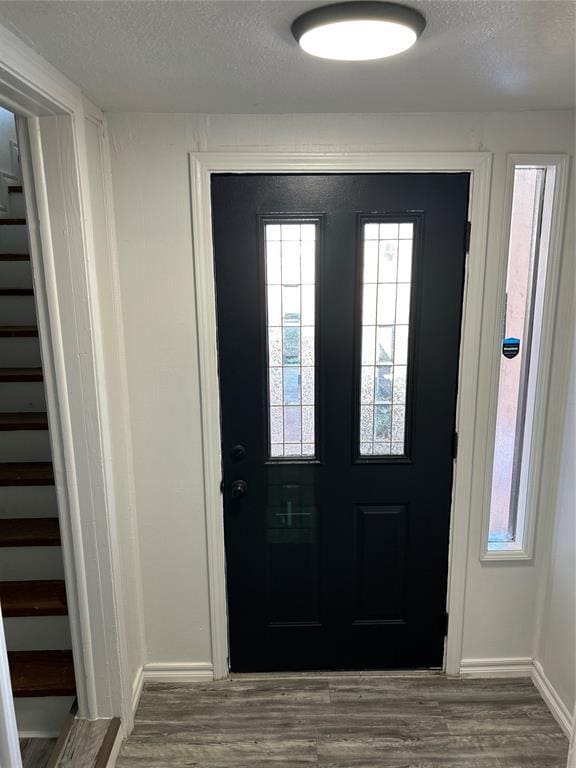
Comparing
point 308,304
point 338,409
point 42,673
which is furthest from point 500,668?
point 42,673

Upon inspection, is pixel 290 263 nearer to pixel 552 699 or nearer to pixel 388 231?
pixel 388 231

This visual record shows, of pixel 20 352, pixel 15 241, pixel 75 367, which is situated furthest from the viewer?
pixel 15 241

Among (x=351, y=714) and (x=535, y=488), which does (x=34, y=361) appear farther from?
(x=535, y=488)

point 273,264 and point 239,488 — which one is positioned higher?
point 273,264

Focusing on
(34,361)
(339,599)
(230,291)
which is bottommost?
(339,599)

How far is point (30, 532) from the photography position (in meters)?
2.20

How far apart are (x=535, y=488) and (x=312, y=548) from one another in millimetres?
928

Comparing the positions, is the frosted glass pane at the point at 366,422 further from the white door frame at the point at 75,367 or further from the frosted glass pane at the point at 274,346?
the white door frame at the point at 75,367

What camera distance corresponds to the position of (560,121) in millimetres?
1956

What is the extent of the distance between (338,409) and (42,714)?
164cm

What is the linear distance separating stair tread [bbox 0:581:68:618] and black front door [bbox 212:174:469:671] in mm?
656

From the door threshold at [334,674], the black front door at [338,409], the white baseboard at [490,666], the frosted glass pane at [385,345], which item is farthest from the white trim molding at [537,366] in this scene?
the door threshold at [334,674]

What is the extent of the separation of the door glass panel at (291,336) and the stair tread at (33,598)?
3.22 ft

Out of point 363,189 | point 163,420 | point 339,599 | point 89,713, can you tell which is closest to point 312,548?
point 339,599
